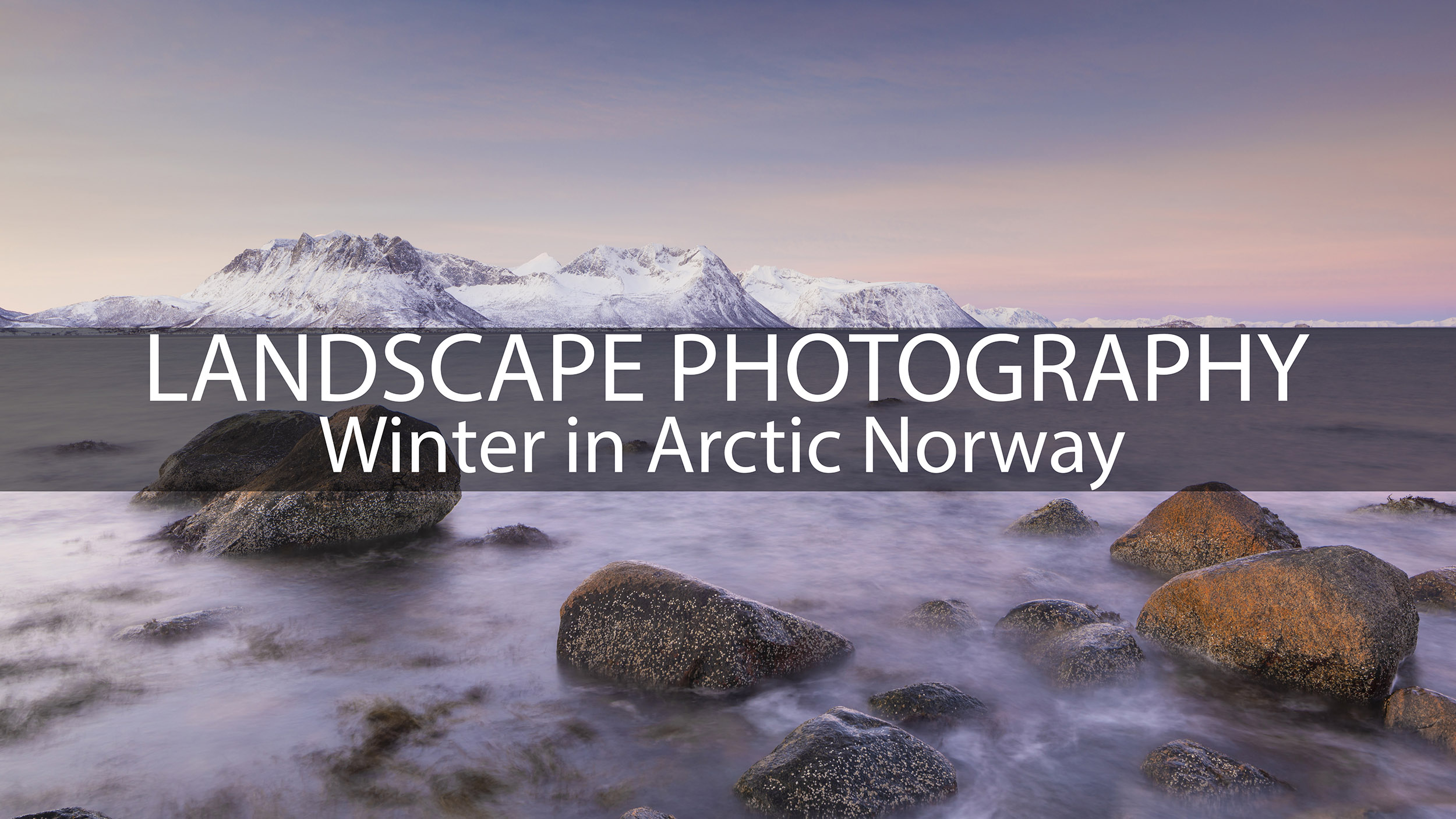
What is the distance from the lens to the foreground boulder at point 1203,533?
8070 millimetres

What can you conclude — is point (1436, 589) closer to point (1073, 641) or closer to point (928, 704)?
point (1073, 641)

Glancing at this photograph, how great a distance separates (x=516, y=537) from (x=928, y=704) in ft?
20.4

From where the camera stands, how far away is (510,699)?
5973 millimetres

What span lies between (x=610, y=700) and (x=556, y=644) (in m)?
1.19

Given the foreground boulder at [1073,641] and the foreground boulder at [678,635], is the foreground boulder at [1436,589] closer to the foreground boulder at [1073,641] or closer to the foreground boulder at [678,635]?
the foreground boulder at [1073,641]

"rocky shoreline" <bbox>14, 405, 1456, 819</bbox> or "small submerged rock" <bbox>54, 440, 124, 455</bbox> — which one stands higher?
"small submerged rock" <bbox>54, 440, 124, 455</bbox>

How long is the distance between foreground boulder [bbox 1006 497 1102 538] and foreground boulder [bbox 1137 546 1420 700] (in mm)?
4085

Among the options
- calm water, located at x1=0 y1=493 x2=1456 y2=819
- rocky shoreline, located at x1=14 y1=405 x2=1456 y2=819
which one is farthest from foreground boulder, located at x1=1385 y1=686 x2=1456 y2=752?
calm water, located at x1=0 y1=493 x2=1456 y2=819

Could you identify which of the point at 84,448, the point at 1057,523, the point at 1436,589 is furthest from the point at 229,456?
the point at 1436,589

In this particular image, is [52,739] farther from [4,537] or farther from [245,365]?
[245,365]

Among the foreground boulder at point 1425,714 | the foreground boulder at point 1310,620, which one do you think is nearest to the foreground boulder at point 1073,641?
the foreground boulder at point 1310,620

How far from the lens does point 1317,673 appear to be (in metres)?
5.77

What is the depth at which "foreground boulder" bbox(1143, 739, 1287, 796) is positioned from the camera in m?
4.61

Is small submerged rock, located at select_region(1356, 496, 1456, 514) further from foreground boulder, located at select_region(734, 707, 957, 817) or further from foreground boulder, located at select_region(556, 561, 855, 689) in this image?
foreground boulder, located at select_region(734, 707, 957, 817)
